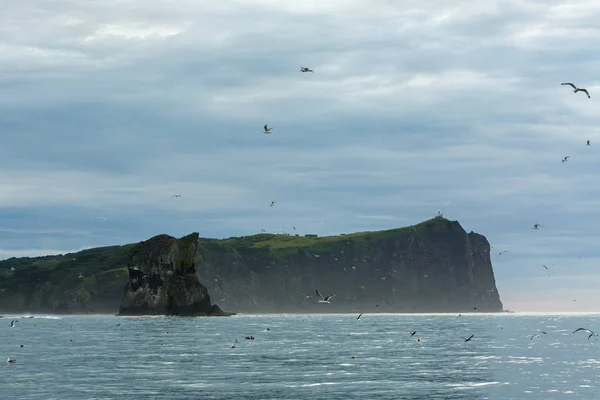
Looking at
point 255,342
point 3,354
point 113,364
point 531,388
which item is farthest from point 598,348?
point 3,354

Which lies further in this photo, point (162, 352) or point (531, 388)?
point (162, 352)

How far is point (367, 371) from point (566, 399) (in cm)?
2059

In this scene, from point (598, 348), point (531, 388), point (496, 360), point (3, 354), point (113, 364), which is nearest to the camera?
point (531, 388)

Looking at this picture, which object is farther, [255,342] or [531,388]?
[255,342]

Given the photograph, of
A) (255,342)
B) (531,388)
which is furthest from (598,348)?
(531,388)

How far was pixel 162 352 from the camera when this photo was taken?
91.6m

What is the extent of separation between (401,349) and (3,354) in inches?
1763

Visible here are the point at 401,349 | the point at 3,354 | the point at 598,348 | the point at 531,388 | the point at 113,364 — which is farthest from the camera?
the point at 598,348

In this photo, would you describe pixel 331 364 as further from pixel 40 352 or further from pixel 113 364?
pixel 40 352

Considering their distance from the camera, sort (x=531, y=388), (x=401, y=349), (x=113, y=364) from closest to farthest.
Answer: (x=531, y=388)
(x=113, y=364)
(x=401, y=349)

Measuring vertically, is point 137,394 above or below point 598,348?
above

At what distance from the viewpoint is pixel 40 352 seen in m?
92.9

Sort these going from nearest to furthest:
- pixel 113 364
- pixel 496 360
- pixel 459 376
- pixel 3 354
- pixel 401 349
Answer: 1. pixel 459 376
2. pixel 113 364
3. pixel 496 360
4. pixel 3 354
5. pixel 401 349

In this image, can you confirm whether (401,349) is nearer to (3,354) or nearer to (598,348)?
(598,348)
